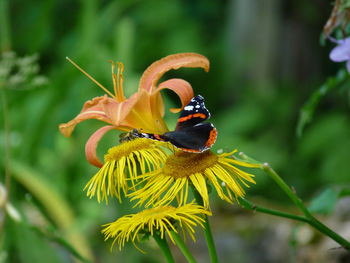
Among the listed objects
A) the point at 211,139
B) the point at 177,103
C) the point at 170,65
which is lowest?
the point at 211,139

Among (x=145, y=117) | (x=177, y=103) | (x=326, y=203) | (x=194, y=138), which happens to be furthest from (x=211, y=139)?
(x=177, y=103)

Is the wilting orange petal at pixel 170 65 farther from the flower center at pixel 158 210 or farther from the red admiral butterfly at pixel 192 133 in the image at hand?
the flower center at pixel 158 210

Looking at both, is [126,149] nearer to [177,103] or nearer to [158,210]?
[158,210]

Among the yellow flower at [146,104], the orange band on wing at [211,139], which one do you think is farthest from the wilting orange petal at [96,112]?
the orange band on wing at [211,139]

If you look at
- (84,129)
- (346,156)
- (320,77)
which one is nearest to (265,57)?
(320,77)

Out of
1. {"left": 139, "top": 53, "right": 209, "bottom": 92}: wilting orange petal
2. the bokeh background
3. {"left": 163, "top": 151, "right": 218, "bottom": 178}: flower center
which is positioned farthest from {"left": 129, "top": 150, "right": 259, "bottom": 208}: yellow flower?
the bokeh background

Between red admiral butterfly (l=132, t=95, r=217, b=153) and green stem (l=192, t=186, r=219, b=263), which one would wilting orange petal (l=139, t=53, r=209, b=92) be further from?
green stem (l=192, t=186, r=219, b=263)
